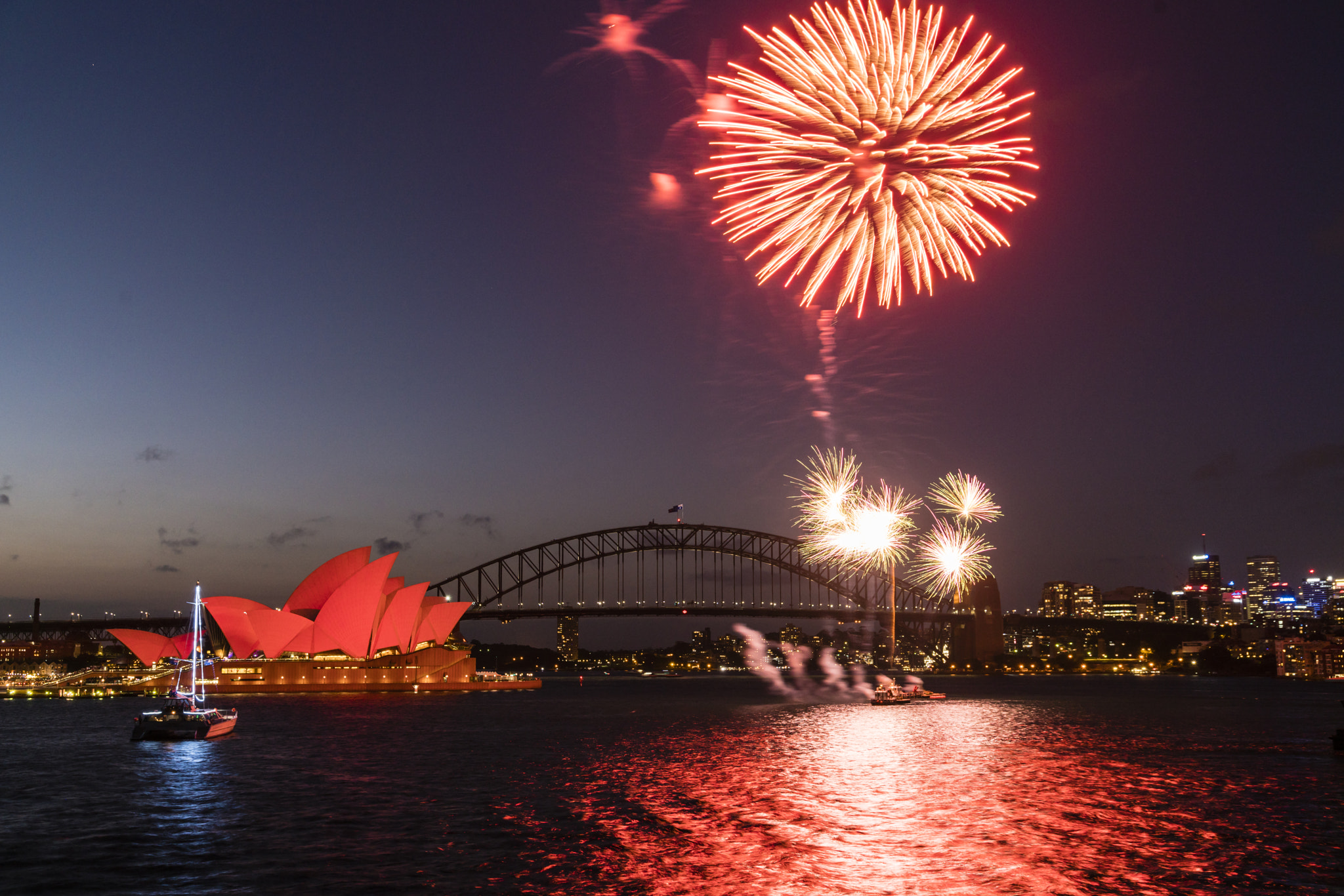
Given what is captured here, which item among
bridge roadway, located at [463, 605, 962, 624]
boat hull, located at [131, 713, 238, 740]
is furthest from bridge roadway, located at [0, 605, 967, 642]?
boat hull, located at [131, 713, 238, 740]

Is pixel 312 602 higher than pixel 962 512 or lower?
lower

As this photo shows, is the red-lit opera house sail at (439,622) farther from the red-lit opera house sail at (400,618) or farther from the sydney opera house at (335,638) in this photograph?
the red-lit opera house sail at (400,618)

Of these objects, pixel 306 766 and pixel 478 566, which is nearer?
pixel 306 766

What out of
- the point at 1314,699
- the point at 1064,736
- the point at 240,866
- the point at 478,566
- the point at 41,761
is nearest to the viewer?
the point at 240,866

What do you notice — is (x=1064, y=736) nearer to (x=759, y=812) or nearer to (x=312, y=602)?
(x=759, y=812)

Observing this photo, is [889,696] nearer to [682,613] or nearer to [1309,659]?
[682,613]

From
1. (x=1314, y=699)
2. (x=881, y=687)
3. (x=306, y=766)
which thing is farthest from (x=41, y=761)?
(x=1314, y=699)

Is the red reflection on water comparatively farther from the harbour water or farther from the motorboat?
the motorboat

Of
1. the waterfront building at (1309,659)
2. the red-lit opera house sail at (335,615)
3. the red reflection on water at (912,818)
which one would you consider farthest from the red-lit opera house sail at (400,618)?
the waterfront building at (1309,659)
